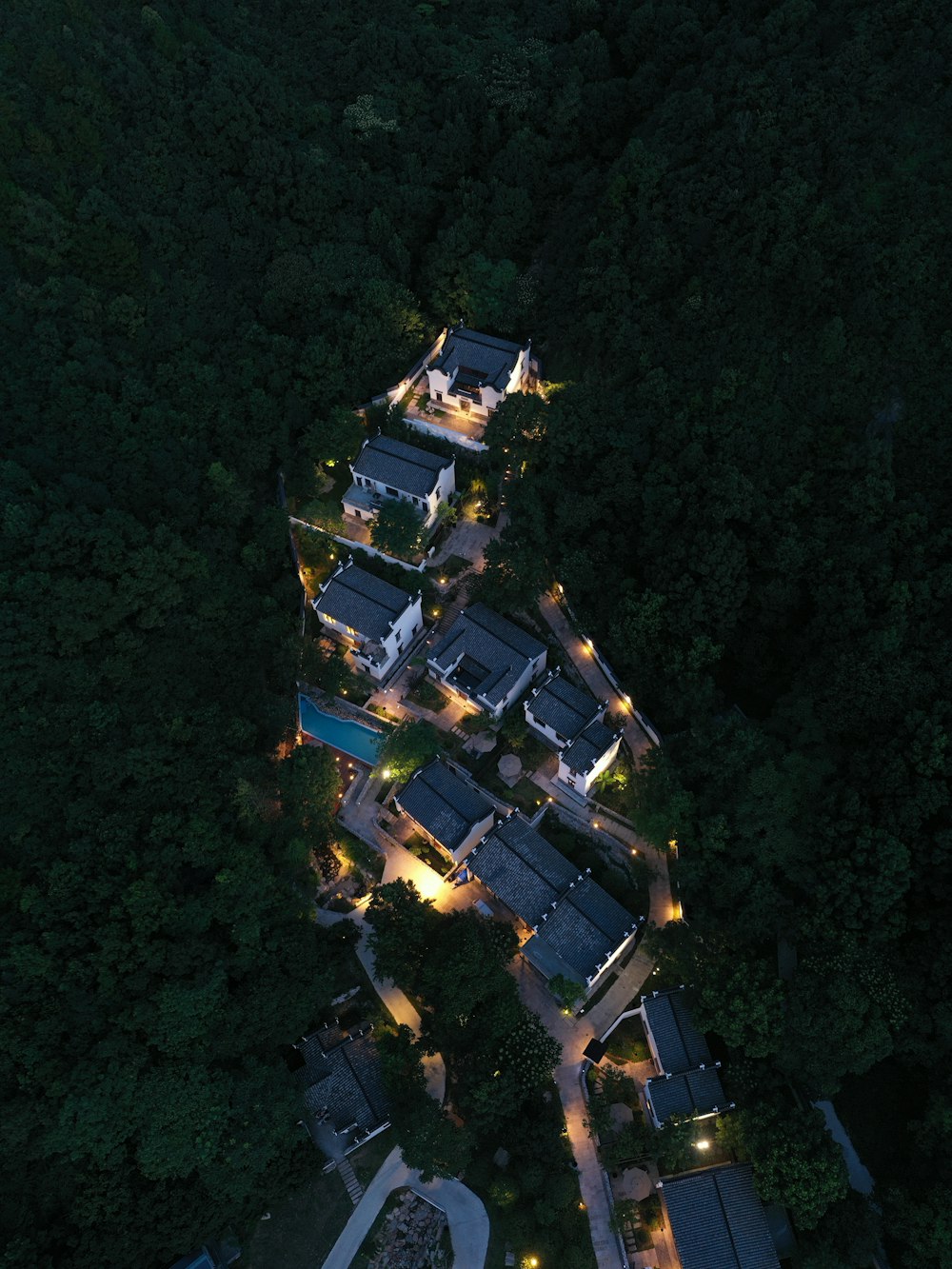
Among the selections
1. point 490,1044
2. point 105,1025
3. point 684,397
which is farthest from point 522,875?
point 684,397

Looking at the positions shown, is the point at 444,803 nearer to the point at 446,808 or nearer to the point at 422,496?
the point at 446,808

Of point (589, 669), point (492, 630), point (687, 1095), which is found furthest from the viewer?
point (589, 669)

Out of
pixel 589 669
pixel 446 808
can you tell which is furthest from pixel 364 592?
pixel 589 669

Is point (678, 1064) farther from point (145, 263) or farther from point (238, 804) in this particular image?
point (145, 263)

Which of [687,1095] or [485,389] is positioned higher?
[485,389]

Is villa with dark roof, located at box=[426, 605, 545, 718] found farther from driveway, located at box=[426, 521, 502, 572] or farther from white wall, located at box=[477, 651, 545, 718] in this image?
driveway, located at box=[426, 521, 502, 572]

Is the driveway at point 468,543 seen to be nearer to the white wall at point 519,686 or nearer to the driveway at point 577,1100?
the white wall at point 519,686

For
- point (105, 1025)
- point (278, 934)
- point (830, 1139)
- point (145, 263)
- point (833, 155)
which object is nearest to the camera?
point (830, 1139)
